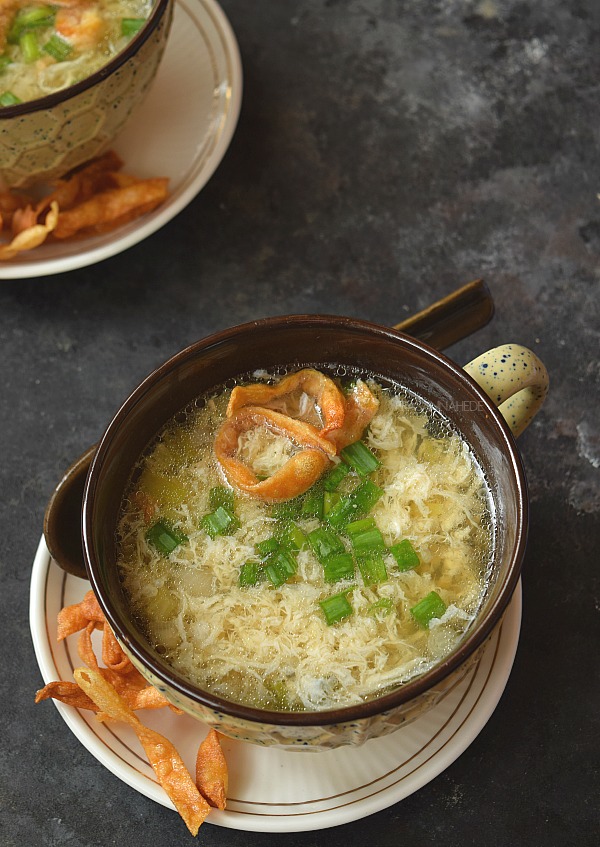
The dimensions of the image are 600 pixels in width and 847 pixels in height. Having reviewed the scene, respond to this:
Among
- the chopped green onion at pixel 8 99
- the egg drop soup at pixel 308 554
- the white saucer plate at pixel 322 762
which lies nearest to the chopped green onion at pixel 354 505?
the egg drop soup at pixel 308 554

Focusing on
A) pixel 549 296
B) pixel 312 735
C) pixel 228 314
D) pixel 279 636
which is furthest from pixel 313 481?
pixel 549 296

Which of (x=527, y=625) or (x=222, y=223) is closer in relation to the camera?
(x=527, y=625)

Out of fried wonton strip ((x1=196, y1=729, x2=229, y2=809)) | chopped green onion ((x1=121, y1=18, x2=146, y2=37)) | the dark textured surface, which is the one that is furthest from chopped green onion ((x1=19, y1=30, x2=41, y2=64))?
fried wonton strip ((x1=196, y1=729, x2=229, y2=809))

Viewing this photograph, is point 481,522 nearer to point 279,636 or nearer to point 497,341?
point 279,636

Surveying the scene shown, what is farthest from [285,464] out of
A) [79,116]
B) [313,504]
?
[79,116]

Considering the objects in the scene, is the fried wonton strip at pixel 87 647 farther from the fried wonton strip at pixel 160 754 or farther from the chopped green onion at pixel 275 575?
the chopped green onion at pixel 275 575

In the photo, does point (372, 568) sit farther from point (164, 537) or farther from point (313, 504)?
point (164, 537)
